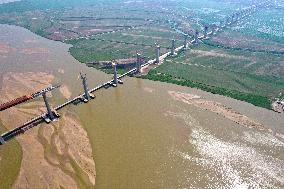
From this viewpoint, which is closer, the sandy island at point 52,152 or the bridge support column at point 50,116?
the sandy island at point 52,152

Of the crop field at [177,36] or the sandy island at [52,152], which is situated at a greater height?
the crop field at [177,36]

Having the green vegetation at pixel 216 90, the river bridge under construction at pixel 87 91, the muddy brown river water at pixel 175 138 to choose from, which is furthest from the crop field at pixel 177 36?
the muddy brown river water at pixel 175 138

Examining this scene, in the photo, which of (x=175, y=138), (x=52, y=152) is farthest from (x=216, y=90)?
(x=52, y=152)

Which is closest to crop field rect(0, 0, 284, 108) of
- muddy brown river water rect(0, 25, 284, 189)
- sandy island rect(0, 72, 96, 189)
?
muddy brown river water rect(0, 25, 284, 189)

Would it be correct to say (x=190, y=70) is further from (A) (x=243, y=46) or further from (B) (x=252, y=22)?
(B) (x=252, y=22)

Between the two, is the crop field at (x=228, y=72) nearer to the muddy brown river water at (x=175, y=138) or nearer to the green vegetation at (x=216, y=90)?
the green vegetation at (x=216, y=90)

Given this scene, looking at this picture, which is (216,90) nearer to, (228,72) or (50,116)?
(228,72)

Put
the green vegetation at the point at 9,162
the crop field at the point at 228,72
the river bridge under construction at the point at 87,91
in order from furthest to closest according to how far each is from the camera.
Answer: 1. the crop field at the point at 228,72
2. the river bridge under construction at the point at 87,91
3. the green vegetation at the point at 9,162
